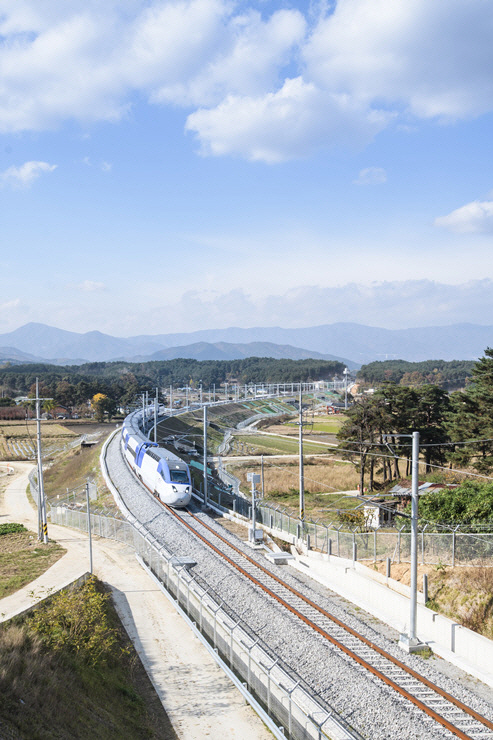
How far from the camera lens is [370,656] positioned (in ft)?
63.7

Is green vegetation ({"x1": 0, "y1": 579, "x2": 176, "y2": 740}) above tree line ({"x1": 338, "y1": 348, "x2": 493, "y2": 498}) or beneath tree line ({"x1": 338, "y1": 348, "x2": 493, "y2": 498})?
beneath

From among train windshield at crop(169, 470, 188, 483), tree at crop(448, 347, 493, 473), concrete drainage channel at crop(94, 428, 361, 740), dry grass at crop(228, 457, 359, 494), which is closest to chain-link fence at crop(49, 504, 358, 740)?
concrete drainage channel at crop(94, 428, 361, 740)

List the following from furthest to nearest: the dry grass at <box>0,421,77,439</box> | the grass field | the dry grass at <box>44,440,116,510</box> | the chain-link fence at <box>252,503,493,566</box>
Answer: the dry grass at <box>0,421,77,439</box> < the grass field < the dry grass at <box>44,440,116,510</box> < the chain-link fence at <box>252,503,493,566</box>

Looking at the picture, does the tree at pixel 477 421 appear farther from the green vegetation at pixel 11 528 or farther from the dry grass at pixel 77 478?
the green vegetation at pixel 11 528

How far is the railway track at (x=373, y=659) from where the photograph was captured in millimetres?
15586

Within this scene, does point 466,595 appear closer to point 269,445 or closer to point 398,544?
point 398,544

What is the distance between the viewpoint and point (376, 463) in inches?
2186

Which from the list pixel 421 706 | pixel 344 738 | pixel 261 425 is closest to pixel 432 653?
pixel 421 706

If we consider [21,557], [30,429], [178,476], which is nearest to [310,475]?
[178,476]

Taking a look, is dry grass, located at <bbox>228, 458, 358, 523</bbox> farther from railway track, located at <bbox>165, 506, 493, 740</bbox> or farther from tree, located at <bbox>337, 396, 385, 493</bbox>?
railway track, located at <bbox>165, 506, 493, 740</bbox>

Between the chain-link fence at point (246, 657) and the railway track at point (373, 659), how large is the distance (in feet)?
7.99

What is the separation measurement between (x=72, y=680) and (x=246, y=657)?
5.20 meters

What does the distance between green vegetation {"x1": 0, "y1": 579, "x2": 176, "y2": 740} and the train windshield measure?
16.1 m

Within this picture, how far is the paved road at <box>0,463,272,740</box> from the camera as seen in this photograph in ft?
55.6
